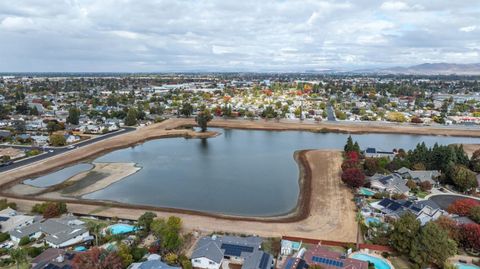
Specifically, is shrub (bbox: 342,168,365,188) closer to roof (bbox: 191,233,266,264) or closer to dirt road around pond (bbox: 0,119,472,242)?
dirt road around pond (bbox: 0,119,472,242)

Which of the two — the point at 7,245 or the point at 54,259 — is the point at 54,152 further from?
the point at 54,259

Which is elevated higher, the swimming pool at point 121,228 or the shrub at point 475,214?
the shrub at point 475,214

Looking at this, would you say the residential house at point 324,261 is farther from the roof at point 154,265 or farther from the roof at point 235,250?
the roof at point 154,265

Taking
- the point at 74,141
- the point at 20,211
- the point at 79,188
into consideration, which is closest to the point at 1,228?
the point at 20,211

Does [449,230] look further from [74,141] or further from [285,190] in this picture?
[74,141]

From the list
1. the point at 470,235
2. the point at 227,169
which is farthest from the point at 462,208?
the point at 227,169

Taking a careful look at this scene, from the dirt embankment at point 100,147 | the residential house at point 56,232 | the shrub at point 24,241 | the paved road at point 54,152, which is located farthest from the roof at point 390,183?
the paved road at point 54,152
